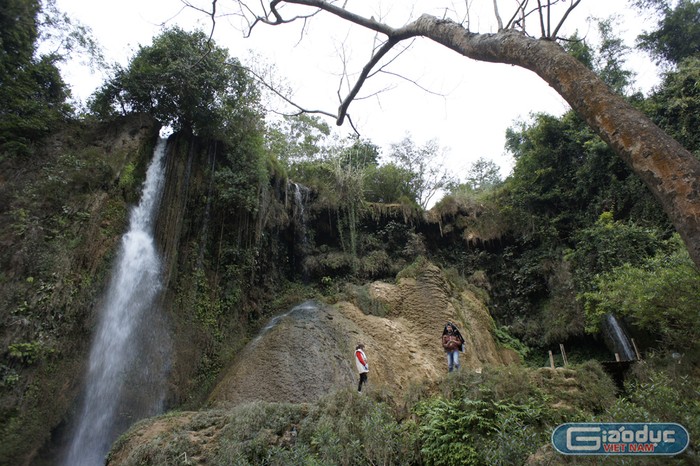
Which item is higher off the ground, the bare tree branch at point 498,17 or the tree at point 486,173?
the tree at point 486,173

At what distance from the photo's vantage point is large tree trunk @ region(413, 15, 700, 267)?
2.45m

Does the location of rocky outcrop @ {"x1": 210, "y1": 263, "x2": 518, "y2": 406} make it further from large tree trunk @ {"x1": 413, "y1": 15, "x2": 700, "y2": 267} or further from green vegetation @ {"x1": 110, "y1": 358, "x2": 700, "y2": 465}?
large tree trunk @ {"x1": 413, "y1": 15, "x2": 700, "y2": 267}

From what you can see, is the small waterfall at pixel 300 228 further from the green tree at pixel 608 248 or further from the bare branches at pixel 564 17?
the bare branches at pixel 564 17

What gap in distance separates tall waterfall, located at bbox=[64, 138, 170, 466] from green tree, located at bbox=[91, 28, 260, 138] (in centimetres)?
328

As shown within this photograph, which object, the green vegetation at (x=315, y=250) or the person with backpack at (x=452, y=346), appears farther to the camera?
the person with backpack at (x=452, y=346)

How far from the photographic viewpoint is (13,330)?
8180 millimetres

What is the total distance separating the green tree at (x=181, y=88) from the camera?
12812mm

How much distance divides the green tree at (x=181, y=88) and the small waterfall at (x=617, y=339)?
14.0m

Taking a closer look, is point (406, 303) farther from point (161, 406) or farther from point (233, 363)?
point (161, 406)

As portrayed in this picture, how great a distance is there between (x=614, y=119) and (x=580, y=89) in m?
0.44

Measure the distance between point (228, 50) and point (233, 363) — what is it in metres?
10.9

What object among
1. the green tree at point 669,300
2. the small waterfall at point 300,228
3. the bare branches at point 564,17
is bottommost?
the green tree at point 669,300

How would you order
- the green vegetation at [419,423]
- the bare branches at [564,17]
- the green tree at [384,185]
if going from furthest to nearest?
1. the green tree at [384,185]
2. the green vegetation at [419,423]
3. the bare branches at [564,17]

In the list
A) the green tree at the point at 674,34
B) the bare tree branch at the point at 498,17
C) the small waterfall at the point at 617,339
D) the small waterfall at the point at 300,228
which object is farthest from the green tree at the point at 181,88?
the green tree at the point at 674,34
